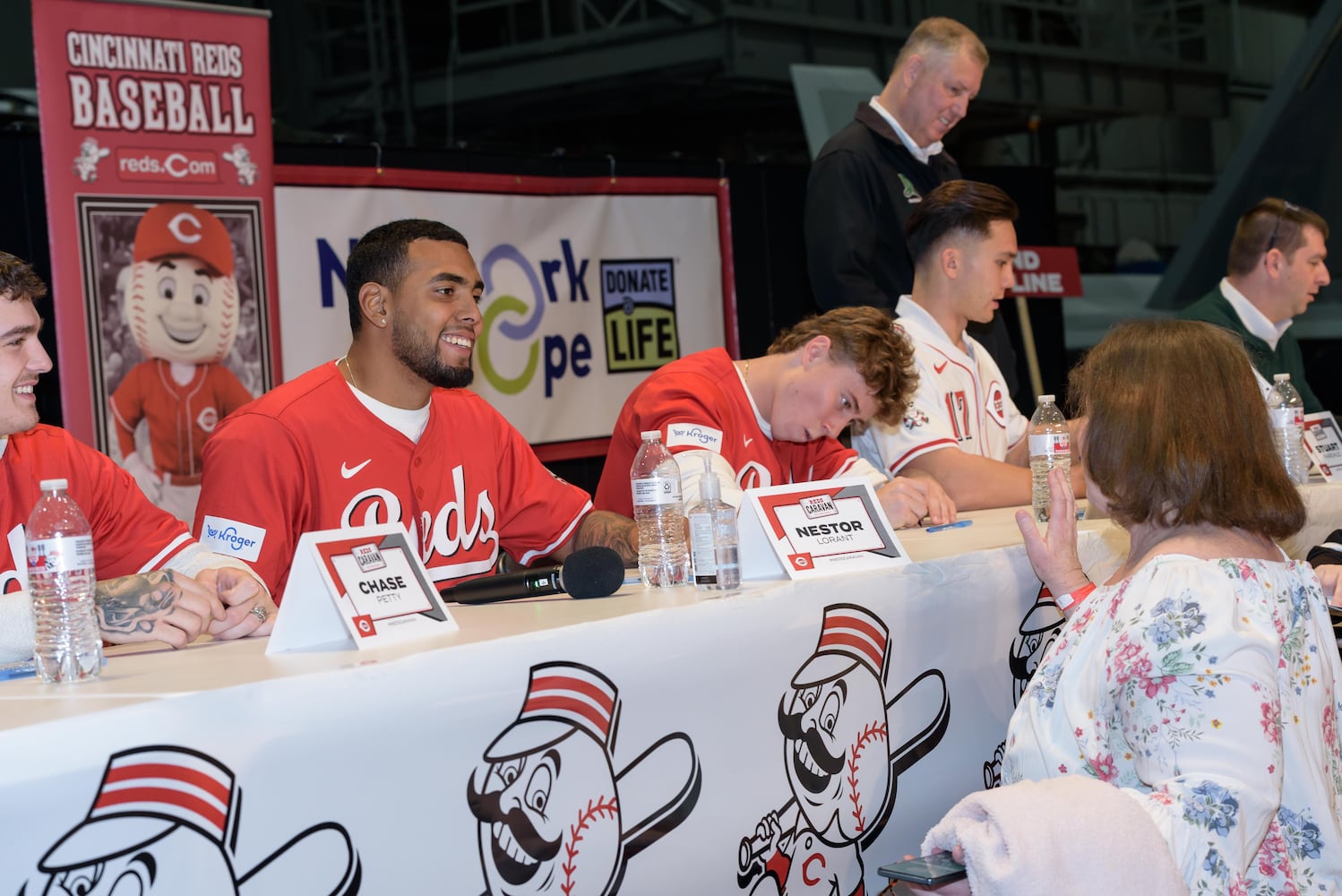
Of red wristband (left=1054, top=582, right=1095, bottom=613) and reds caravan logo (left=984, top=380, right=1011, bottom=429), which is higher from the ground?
reds caravan logo (left=984, top=380, right=1011, bottom=429)

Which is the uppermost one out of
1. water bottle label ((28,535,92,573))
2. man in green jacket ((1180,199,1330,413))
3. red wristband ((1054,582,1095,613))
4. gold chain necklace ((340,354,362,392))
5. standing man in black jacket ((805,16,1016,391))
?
standing man in black jacket ((805,16,1016,391))

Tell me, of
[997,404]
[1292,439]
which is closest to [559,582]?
[997,404]

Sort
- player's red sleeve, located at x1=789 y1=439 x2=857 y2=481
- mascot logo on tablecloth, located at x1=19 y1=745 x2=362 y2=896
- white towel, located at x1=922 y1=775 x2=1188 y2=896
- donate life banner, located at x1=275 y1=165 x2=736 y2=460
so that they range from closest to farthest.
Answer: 1. mascot logo on tablecloth, located at x1=19 y1=745 x2=362 y2=896
2. white towel, located at x1=922 y1=775 x2=1188 y2=896
3. player's red sleeve, located at x1=789 y1=439 x2=857 y2=481
4. donate life banner, located at x1=275 y1=165 x2=736 y2=460

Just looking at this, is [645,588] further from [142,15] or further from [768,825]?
[142,15]

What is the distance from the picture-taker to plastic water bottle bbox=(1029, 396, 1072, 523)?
8.41 feet

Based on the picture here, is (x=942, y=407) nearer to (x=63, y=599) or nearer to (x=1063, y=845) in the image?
(x=1063, y=845)

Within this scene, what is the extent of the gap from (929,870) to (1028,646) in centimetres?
92

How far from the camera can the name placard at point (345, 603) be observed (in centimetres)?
150

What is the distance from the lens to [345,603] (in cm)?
150

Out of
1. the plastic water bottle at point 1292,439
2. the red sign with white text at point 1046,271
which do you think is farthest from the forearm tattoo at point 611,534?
the red sign with white text at point 1046,271

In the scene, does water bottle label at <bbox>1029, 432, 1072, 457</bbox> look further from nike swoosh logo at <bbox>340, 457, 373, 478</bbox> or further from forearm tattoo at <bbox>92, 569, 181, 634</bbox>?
forearm tattoo at <bbox>92, 569, 181, 634</bbox>

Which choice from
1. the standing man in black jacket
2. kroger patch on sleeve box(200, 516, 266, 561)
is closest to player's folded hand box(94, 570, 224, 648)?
kroger patch on sleeve box(200, 516, 266, 561)

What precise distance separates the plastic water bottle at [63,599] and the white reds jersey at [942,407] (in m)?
1.84

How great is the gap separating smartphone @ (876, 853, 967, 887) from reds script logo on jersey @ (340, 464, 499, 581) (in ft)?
3.89
